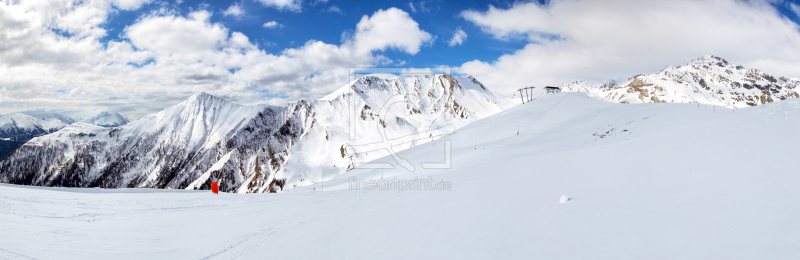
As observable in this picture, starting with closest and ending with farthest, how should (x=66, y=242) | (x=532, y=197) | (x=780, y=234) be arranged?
(x=780, y=234) → (x=66, y=242) → (x=532, y=197)

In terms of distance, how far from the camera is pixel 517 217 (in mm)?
6965

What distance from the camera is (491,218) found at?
718cm

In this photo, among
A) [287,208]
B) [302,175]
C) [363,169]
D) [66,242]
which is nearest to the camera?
[66,242]

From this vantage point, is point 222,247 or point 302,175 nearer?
point 222,247

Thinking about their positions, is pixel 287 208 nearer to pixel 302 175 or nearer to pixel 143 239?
pixel 143 239

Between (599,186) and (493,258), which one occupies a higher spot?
(599,186)

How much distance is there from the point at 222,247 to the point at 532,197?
7.63 metres

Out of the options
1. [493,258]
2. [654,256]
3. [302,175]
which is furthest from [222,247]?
[302,175]

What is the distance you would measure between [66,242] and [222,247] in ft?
9.73

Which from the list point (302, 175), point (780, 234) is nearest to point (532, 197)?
point (780, 234)

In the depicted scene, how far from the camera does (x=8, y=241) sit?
19.9 feet

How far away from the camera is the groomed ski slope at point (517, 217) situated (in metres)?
5.32

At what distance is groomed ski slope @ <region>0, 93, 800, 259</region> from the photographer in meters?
5.32

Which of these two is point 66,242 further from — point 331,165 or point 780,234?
point 331,165
